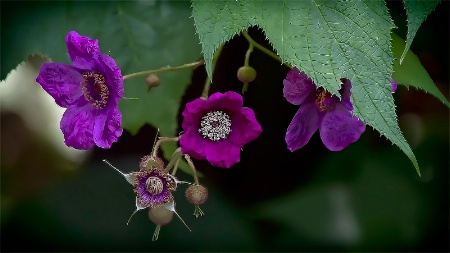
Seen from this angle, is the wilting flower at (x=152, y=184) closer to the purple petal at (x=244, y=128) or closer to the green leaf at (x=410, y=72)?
the purple petal at (x=244, y=128)

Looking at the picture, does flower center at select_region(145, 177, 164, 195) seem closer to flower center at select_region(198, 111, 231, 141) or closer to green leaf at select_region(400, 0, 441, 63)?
flower center at select_region(198, 111, 231, 141)

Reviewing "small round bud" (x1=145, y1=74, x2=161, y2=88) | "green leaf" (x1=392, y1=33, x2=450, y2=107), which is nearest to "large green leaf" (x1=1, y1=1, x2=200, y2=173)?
"small round bud" (x1=145, y1=74, x2=161, y2=88)

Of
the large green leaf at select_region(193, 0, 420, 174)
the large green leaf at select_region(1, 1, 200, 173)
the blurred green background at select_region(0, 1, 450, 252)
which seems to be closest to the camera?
the large green leaf at select_region(193, 0, 420, 174)

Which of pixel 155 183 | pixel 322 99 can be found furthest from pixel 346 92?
pixel 155 183

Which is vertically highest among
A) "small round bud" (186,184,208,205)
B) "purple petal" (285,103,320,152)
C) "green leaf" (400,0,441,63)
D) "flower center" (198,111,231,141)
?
"green leaf" (400,0,441,63)

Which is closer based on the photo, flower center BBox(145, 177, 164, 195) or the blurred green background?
flower center BBox(145, 177, 164, 195)

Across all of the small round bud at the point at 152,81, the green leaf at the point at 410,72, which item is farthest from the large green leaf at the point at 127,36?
the green leaf at the point at 410,72

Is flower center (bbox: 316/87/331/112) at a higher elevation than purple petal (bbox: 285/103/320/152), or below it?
higher
